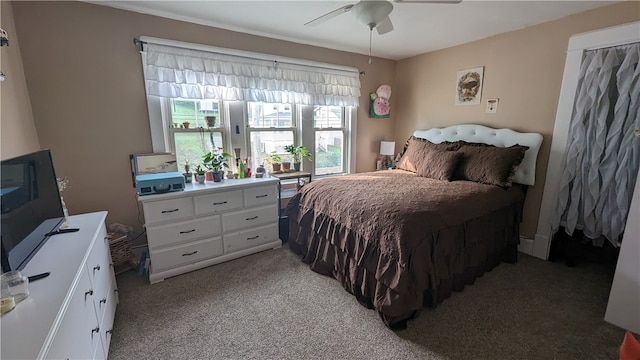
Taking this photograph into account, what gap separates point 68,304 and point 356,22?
2908 mm

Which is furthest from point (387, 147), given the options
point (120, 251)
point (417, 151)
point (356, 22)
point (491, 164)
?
point (120, 251)

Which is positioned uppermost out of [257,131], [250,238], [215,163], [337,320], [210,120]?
[210,120]

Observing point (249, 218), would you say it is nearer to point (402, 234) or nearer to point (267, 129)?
point (267, 129)

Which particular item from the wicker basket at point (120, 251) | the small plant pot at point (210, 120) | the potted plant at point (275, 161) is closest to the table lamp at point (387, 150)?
the potted plant at point (275, 161)

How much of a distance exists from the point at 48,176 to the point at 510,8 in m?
3.49

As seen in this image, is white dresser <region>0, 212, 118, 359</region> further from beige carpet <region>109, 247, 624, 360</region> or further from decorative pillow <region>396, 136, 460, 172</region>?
decorative pillow <region>396, 136, 460, 172</region>

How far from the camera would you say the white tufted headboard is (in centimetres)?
272

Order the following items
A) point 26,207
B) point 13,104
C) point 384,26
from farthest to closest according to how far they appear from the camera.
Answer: point 384,26 → point 13,104 → point 26,207

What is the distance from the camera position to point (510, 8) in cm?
235

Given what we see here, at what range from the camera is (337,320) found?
1.90 metres

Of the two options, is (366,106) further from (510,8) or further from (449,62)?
(510,8)

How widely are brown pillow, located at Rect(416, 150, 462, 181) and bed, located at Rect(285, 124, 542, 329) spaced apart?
1 centimetres

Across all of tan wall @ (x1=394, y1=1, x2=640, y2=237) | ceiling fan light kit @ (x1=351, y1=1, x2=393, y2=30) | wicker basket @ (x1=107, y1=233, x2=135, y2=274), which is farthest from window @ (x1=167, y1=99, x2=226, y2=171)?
tan wall @ (x1=394, y1=1, x2=640, y2=237)

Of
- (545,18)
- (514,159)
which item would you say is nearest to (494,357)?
(514,159)
